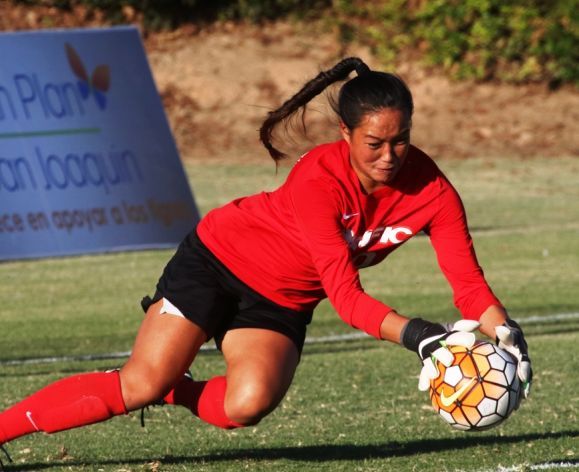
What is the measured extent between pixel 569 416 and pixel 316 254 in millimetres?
2751

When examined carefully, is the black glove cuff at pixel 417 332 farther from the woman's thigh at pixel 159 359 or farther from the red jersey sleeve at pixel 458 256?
the woman's thigh at pixel 159 359

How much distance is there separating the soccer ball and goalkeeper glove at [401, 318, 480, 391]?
0.16 feet

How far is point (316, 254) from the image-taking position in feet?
19.2

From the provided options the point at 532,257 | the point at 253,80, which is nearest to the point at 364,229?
the point at 532,257

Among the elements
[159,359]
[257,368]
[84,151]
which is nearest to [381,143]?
[257,368]

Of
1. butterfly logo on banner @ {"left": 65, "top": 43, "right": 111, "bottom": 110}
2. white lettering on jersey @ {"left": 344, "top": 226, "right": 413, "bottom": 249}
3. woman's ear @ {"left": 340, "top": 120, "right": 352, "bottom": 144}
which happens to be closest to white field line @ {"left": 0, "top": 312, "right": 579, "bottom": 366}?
white lettering on jersey @ {"left": 344, "top": 226, "right": 413, "bottom": 249}

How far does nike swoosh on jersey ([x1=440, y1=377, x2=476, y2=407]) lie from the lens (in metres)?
5.59

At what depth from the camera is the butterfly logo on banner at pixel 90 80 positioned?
17.1 meters

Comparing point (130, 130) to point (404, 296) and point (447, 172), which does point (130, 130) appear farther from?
point (447, 172)

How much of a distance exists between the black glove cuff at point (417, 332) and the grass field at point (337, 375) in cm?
121

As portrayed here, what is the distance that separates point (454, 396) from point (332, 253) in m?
0.72

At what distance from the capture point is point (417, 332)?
218 inches

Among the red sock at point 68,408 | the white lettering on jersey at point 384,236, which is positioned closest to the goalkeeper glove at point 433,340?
the white lettering on jersey at point 384,236

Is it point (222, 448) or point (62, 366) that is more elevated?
point (222, 448)
